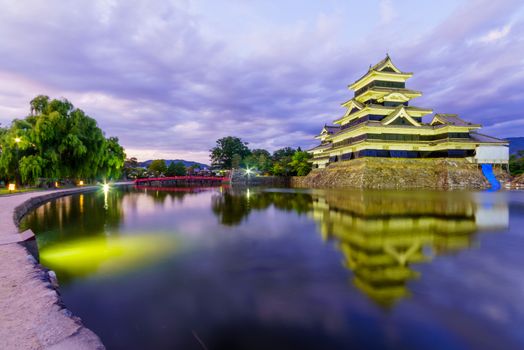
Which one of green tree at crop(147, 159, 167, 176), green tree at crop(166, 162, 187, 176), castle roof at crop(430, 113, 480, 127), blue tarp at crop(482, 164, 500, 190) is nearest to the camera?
blue tarp at crop(482, 164, 500, 190)

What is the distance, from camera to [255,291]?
4117 mm

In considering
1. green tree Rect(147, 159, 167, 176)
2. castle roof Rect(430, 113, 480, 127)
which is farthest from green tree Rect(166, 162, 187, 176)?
castle roof Rect(430, 113, 480, 127)

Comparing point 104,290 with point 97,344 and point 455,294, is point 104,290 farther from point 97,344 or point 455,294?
point 455,294

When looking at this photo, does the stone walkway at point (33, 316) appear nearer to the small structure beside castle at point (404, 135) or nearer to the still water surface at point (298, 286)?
the still water surface at point (298, 286)

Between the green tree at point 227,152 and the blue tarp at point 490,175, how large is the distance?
5098 centimetres

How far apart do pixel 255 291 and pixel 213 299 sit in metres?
0.64

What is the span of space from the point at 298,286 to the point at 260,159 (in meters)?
57.9

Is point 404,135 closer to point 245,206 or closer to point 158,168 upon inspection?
point 245,206

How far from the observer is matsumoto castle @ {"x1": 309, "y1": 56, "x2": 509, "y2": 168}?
98.1ft

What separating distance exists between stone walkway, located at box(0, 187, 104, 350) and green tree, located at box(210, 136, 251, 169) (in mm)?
66519

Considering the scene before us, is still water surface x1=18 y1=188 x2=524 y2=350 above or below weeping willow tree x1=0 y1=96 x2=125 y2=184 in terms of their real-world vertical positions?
below

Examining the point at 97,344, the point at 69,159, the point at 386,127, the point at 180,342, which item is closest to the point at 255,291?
the point at 180,342

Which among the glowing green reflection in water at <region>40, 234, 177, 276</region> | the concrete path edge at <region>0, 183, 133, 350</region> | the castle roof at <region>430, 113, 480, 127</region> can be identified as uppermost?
the castle roof at <region>430, 113, 480, 127</region>

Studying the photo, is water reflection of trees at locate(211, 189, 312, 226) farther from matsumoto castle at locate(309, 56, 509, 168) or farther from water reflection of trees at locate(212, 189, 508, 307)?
matsumoto castle at locate(309, 56, 509, 168)
